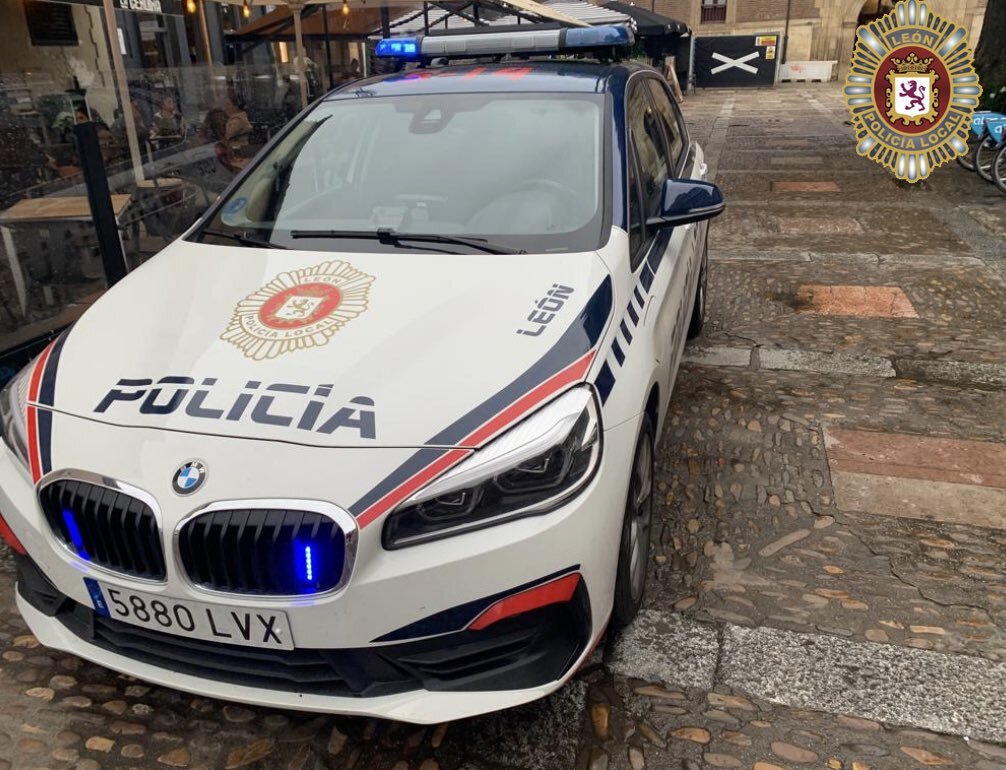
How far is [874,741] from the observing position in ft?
7.91

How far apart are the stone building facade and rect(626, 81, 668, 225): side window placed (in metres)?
40.1

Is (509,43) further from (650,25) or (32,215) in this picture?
(650,25)

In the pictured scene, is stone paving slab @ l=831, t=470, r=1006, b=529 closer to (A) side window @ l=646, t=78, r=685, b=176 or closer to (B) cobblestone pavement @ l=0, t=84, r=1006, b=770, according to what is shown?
(B) cobblestone pavement @ l=0, t=84, r=1006, b=770

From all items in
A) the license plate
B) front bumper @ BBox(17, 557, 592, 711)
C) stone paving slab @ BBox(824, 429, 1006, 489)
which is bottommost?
stone paving slab @ BBox(824, 429, 1006, 489)

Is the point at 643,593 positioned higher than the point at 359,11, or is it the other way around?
the point at 359,11

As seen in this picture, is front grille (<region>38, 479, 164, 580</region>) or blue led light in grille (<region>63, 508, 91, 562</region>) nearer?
front grille (<region>38, 479, 164, 580</region>)

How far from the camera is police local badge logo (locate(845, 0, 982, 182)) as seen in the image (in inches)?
407

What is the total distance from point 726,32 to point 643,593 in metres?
46.4

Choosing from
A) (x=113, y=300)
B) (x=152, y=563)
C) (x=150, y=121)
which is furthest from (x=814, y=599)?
(x=150, y=121)

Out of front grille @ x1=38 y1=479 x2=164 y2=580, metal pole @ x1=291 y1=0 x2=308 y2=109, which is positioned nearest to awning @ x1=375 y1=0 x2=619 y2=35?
metal pole @ x1=291 y1=0 x2=308 y2=109

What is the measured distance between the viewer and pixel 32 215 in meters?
4.95

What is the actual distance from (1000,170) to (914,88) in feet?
5.53

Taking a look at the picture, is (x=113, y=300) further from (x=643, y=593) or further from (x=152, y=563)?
(x=643, y=593)

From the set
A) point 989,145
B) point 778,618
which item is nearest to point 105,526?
point 778,618
